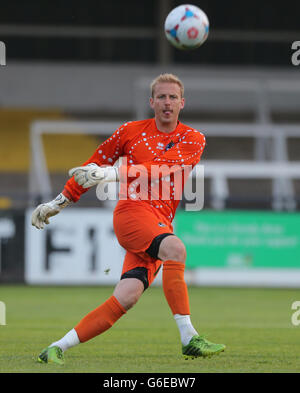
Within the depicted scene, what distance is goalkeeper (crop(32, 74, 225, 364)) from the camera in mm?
5227

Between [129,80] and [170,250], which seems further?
[129,80]

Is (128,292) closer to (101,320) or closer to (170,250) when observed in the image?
(101,320)

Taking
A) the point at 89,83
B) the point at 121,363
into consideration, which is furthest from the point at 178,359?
the point at 89,83

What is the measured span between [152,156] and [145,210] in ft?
1.18

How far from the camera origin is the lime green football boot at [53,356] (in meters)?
5.12

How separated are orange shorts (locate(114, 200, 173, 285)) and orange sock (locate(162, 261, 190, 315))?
0.11 metres

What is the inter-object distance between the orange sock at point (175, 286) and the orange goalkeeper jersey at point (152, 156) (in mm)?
407

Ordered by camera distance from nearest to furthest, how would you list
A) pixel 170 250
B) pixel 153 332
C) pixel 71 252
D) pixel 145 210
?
1. pixel 170 250
2. pixel 145 210
3. pixel 153 332
4. pixel 71 252

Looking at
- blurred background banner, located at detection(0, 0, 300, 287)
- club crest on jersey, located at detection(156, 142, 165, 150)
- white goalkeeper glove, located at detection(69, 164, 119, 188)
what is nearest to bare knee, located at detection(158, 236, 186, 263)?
white goalkeeper glove, located at detection(69, 164, 119, 188)

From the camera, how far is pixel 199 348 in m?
5.33

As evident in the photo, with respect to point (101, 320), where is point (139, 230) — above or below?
above

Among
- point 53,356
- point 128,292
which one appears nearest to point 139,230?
point 128,292

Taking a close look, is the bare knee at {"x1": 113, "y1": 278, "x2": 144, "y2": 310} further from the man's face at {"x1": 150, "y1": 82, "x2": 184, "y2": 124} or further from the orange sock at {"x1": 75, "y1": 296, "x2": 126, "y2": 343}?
the man's face at {"x1": 150, "y1": 82, "x2": 184, "y2": 124}
